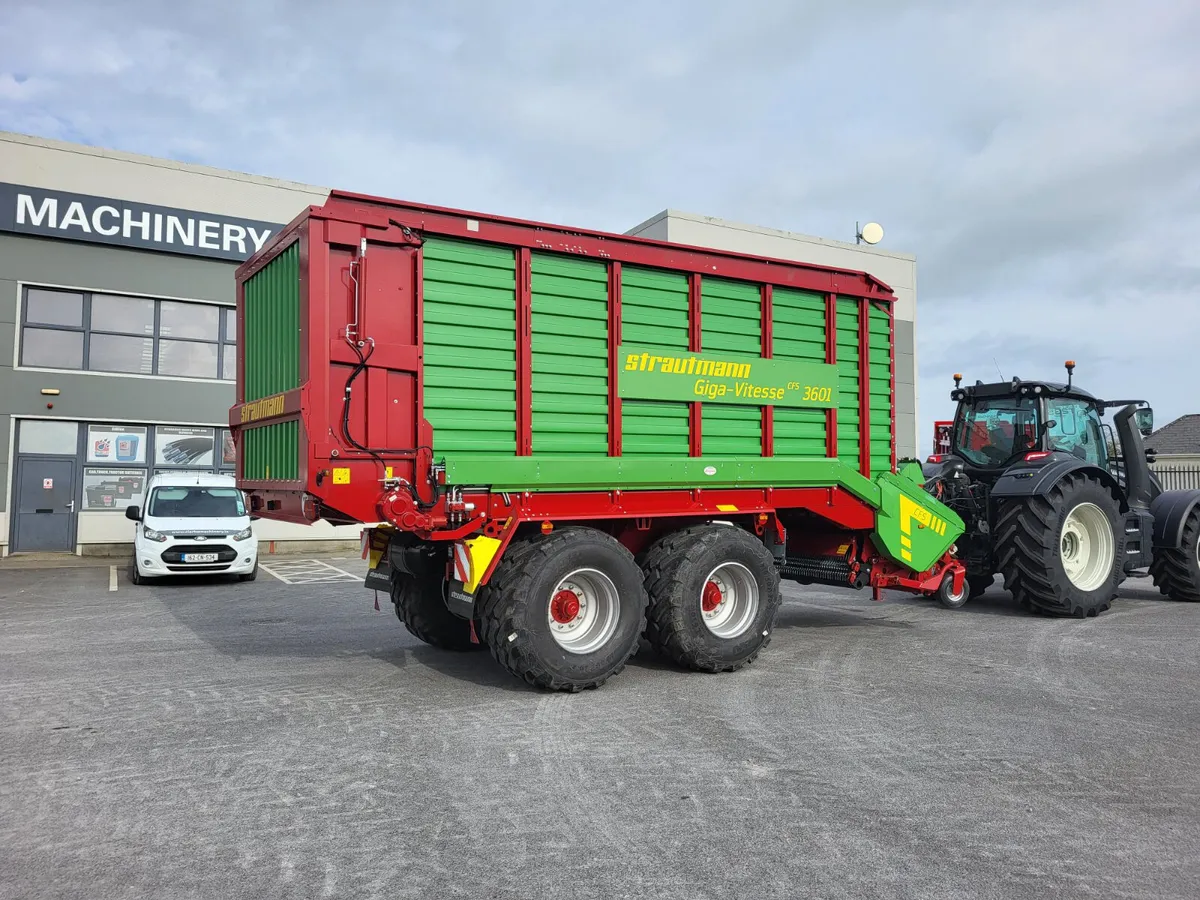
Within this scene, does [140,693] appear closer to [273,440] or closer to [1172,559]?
[273,440]

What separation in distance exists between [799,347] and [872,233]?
63.3ft

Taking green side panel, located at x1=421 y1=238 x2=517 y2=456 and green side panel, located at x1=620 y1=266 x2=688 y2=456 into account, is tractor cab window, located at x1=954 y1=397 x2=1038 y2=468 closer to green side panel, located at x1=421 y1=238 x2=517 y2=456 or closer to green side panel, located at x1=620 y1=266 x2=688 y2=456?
green side panel, located at x1=620 y1=266 x2=688 y2=456

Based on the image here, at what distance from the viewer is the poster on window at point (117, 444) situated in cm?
1714

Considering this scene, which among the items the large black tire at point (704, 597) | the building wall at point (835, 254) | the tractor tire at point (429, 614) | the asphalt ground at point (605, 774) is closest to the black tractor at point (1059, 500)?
the asphalt ground at point (605, 774)

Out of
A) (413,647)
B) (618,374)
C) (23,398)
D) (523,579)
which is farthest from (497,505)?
(23,398)

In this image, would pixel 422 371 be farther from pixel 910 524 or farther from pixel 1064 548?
pixel 1064 548

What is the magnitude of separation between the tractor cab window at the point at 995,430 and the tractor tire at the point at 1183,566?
2.31 m

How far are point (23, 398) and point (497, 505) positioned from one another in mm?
14828

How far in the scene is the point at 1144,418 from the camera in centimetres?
1031

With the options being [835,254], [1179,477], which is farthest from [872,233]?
[1179,477]

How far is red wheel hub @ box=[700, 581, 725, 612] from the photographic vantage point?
6574 millimetres

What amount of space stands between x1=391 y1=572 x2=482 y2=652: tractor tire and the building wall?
15584 mm

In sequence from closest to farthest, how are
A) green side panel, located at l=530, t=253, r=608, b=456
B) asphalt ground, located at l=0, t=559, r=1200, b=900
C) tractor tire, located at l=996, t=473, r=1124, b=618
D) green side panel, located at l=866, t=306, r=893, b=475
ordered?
asphalt ground, located at l=0, t=559, r=1200, b=900 < green side panel, located at l=530, t=253, r=608, b=456 < green side panel, located at l=866, t=306, r=893, b=475 < tractor tire, located at l=996, t=473, r=1124, b=618

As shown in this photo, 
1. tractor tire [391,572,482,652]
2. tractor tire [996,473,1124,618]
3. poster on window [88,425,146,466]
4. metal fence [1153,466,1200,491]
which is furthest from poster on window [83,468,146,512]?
metal fence [1153,466,1200,491]
